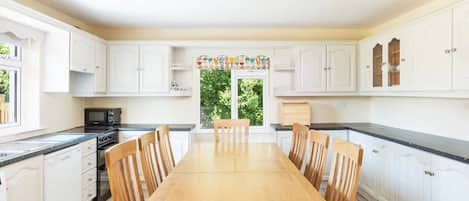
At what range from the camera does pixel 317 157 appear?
7.17 feet

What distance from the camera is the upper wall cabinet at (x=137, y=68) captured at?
4105 mm

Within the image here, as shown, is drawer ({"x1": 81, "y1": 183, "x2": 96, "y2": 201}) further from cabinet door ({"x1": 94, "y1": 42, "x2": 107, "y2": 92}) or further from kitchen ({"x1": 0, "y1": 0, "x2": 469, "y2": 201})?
cabinet door ({"x1": 94, "y1": 42, "x2": 107, "y2": 92})

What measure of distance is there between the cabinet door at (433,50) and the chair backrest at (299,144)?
1226 mm

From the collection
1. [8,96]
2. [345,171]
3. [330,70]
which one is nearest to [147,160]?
[345,171]

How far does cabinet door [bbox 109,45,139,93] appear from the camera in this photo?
4.10 meters

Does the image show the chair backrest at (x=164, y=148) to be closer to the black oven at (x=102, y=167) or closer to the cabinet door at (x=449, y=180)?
the black oven at (x=102, y=167)

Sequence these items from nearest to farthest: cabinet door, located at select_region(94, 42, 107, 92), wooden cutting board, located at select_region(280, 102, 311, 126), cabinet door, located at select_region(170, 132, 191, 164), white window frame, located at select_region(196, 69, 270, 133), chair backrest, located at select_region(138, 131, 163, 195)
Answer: chair backrest, located at select_region(138, 131, 163, 195) < cabinet door, located at select_region(94, 42, 107, 92) < cabinet door, located at select_region(170, 132, 191, 164) < wooden cutting board, located at select_region(280, 102, 311, 126) < white window frame, located at select_region(196, 69, 270, 133)

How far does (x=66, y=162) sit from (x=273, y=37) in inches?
121

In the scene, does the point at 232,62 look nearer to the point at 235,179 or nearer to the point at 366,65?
the point at 366,65

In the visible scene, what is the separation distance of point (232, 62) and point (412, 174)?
8.73 feet

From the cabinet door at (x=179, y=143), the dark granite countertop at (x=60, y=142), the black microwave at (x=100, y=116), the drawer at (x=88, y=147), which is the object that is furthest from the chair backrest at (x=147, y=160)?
the black microwave at (x=100, y=116)

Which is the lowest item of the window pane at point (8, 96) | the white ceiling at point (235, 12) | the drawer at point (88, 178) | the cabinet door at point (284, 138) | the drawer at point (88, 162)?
the drawer at point (88, 178)

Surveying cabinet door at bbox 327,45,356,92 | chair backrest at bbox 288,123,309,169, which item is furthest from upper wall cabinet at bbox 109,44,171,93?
cabinet door at bbox 327,45,356,92

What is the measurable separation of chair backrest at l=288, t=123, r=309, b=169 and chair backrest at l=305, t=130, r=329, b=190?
0.56ft
